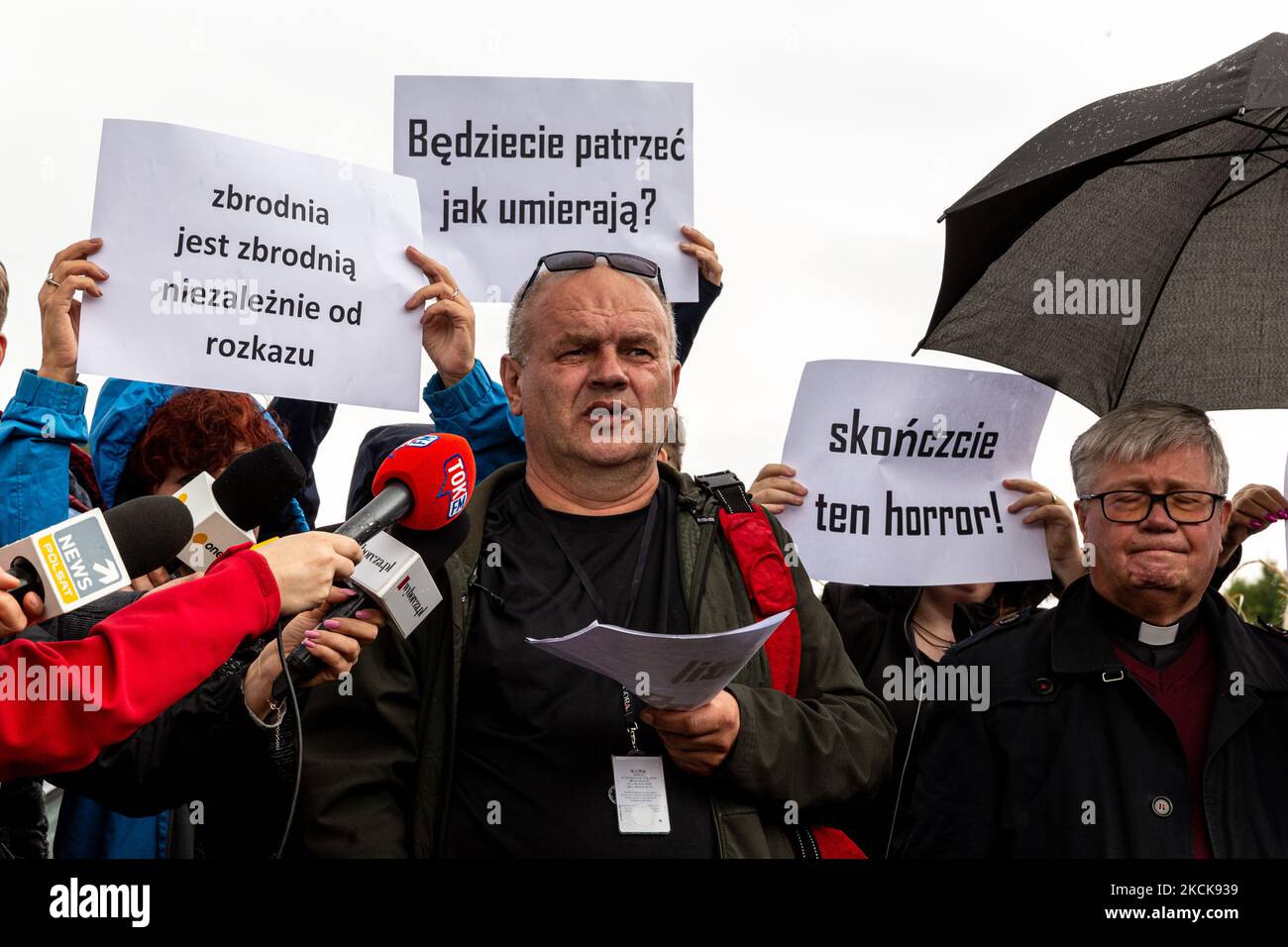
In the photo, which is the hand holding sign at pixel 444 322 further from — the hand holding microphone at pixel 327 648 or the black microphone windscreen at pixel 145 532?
the black microphone windscreen at pixel 145 532

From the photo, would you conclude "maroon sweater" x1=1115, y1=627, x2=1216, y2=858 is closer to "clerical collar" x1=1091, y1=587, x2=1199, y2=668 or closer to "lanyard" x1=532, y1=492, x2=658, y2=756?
"clerical collar" x1=1091, y1=587, x2=1199, y2=668

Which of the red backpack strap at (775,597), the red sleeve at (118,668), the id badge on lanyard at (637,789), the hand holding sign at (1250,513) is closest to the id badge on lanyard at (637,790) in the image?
the id badge on lanyard at (637,789)

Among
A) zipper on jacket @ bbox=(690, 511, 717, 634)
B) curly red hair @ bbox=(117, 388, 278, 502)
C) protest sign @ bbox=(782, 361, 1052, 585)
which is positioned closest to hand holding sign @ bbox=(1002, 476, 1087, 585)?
protest sign @ bbox=(782, 361, 1052, 585)

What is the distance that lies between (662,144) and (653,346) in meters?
1.22

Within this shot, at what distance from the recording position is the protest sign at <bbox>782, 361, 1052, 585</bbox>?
4.95 m

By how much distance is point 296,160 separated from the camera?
4746 mm

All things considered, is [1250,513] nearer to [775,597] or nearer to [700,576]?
[775,597]

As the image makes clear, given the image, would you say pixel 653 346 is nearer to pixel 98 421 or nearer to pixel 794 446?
pixel 794 446

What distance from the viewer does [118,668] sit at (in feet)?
9.78

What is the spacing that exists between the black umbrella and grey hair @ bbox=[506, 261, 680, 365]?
1026mm

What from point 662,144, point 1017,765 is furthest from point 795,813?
point 662,144

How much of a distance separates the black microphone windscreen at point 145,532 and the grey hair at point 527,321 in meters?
1.45

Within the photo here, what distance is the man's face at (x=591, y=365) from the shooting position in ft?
13.4

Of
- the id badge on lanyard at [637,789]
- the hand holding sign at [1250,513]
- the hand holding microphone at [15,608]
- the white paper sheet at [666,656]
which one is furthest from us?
the hand holding sign at [1250,513]
